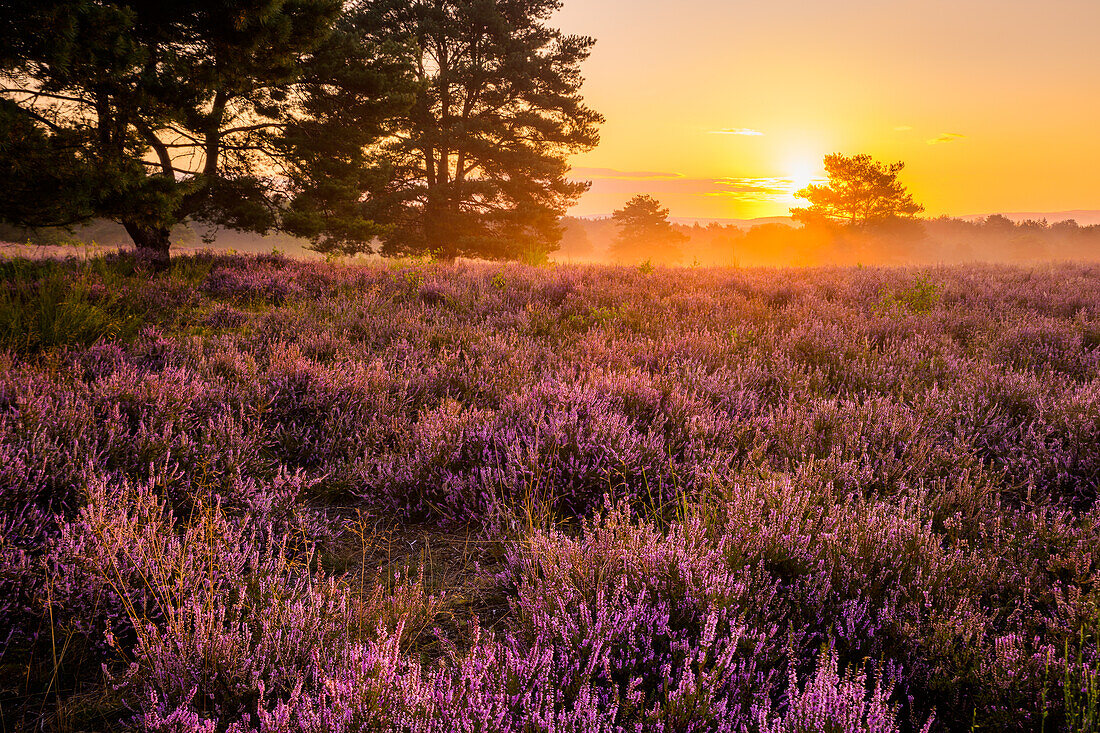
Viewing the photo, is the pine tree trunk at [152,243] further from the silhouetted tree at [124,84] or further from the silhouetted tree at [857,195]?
the silhouetted tree at [857,195]

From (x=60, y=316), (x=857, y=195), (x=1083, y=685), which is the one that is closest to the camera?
(x=1083, y=685)

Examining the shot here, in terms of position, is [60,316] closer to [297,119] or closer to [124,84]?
[124,84]

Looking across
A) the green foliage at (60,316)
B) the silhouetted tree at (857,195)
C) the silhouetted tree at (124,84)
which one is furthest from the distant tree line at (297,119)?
the silhouetted tree at (857,195)

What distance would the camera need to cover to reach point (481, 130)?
22.6 m

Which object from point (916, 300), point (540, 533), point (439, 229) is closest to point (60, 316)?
point (540, 533)

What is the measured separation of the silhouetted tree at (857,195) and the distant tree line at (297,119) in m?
36.1

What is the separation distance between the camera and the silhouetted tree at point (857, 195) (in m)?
48.6

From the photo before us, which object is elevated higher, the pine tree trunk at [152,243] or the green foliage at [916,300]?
the pine tree trunk at [152,243]

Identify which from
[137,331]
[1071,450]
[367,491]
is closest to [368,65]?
[137,331]

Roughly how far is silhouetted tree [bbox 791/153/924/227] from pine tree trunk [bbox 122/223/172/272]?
53.5 meters

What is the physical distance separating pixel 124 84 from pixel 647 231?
60.4m

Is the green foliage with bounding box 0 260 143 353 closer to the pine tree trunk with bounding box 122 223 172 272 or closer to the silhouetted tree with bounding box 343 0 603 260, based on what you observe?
the pine tree trunk with bounding box 122 223 172 272

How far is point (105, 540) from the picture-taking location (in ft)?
5.49

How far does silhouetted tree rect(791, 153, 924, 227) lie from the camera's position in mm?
48562
